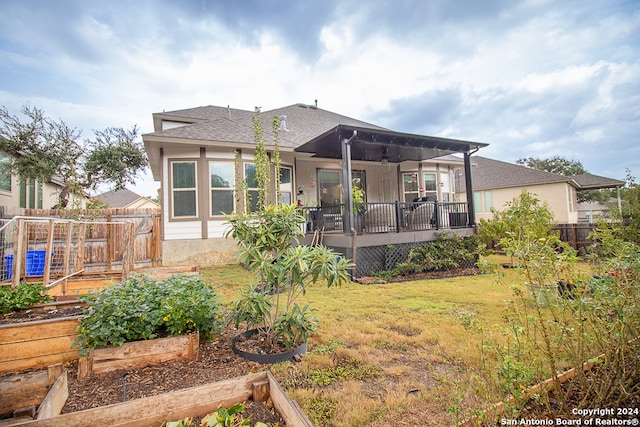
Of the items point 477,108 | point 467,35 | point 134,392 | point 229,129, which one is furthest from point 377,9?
point 477,108

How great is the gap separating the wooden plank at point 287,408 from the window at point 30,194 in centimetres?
1538

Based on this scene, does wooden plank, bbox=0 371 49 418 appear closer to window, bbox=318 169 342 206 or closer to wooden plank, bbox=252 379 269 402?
wooden plank, bbox=252 379 269 402

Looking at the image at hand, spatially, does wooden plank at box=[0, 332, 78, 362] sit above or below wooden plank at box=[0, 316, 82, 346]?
below

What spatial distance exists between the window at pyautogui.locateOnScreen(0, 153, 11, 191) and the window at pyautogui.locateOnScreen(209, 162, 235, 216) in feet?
27.6

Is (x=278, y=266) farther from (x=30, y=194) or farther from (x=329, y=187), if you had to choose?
(x=30, y=194)

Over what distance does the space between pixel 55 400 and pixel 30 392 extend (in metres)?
0.30

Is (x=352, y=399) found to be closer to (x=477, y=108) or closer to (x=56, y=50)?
(x=56, y=50)

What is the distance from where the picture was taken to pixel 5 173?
35.2 ft

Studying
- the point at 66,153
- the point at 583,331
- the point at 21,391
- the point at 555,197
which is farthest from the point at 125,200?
the point at 555,197

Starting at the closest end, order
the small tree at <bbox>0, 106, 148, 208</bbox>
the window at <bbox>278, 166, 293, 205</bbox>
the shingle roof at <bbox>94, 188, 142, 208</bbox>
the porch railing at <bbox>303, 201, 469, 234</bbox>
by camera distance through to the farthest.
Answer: the porch railing at <bbox>303, 201, 469, 234</bbox> < the window at <bbox>278, 166, 293, 205</bbox> < the small tree at <bbox>0, 106, 148, 208</bbox> < the shingle roof at <bbox>94, 188, 142, 208</bbox>

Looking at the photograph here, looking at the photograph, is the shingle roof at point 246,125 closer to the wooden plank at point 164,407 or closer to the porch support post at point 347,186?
the porch support post at point 347,186

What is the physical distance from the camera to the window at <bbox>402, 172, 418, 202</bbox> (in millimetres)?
12656

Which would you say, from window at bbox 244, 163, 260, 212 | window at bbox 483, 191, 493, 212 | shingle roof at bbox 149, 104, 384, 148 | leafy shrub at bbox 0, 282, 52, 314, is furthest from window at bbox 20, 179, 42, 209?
window at bbox 483, 191, 493, 212

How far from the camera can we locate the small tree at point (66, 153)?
1079 cm
